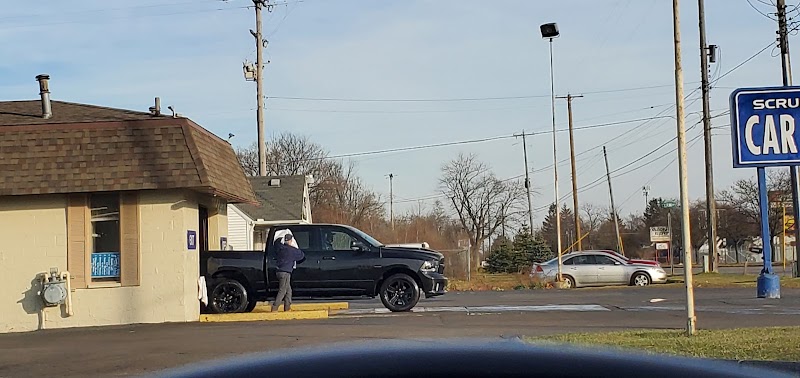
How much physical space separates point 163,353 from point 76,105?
994 cm

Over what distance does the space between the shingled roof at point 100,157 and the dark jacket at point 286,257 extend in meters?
1.66

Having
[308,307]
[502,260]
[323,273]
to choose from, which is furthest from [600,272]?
[502,260]

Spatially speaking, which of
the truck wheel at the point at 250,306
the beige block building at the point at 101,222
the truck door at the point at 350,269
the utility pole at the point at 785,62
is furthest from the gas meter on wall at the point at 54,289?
the utility pole at the point at 785,62

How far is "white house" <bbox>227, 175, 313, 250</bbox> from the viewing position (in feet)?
120

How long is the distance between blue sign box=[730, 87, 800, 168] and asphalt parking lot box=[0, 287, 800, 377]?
2.81m

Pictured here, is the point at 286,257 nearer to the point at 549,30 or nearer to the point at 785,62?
the point at 549,30

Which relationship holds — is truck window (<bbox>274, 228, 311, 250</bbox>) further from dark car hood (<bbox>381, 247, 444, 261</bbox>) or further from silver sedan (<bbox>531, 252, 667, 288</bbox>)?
silver sedan (<bbox>531, 252, 667, 288</bbox>)

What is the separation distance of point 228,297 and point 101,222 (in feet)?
8.88

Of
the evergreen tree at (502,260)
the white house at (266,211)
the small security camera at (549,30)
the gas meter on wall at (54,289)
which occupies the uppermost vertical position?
the small security camera at (549,30)

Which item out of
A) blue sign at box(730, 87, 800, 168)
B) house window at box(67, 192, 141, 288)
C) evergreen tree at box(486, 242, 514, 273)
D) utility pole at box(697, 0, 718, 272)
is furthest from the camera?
evergreen tree at box(486, 242, 514, 273)

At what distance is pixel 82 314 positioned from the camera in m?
15.7

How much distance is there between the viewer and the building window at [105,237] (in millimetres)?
15828

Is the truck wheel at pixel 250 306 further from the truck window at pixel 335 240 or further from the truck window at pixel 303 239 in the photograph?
the truck window at pixel 335 240

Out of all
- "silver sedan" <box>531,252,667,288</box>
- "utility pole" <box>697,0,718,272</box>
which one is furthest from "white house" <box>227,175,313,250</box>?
"utility pole" <box>697,0,718,272</box>
